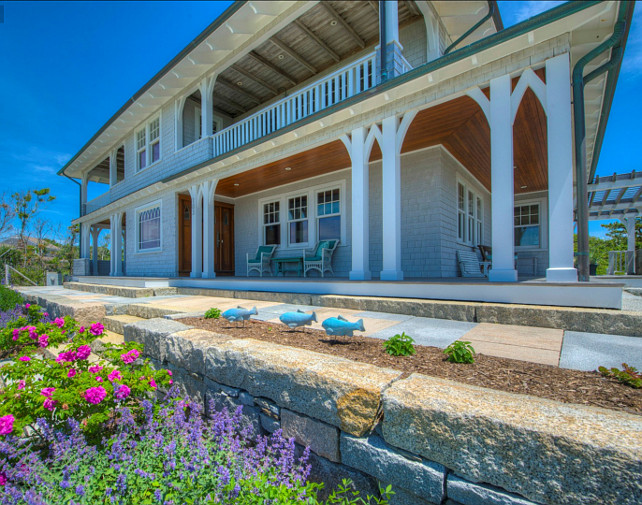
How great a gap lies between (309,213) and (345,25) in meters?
4.06

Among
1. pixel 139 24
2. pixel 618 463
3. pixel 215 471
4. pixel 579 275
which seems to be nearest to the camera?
pixel 618 463

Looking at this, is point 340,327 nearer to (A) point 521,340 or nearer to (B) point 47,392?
(A) point 521,340

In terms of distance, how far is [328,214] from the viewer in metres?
7.39

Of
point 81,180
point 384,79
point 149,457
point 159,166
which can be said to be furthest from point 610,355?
point 81,180

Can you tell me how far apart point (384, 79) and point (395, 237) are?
2413 mm

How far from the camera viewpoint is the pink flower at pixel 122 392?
160 cm

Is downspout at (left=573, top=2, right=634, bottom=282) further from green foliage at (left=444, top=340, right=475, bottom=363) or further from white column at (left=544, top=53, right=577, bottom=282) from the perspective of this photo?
green foliage at (left=444, top=340, right=475, bottom=363)

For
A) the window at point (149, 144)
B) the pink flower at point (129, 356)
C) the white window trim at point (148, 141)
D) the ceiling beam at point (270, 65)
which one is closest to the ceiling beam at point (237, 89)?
the ceiling beam at point (270, 65)

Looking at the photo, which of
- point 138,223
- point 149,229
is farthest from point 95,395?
point 138,223

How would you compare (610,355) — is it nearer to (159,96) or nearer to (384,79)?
(384,79)

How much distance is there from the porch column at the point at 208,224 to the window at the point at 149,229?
9.01 ft

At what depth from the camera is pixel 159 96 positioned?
8953 millimetres

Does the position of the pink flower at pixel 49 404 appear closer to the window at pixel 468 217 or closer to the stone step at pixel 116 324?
the stone step at pixel 116 324

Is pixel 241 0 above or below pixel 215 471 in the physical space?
above
